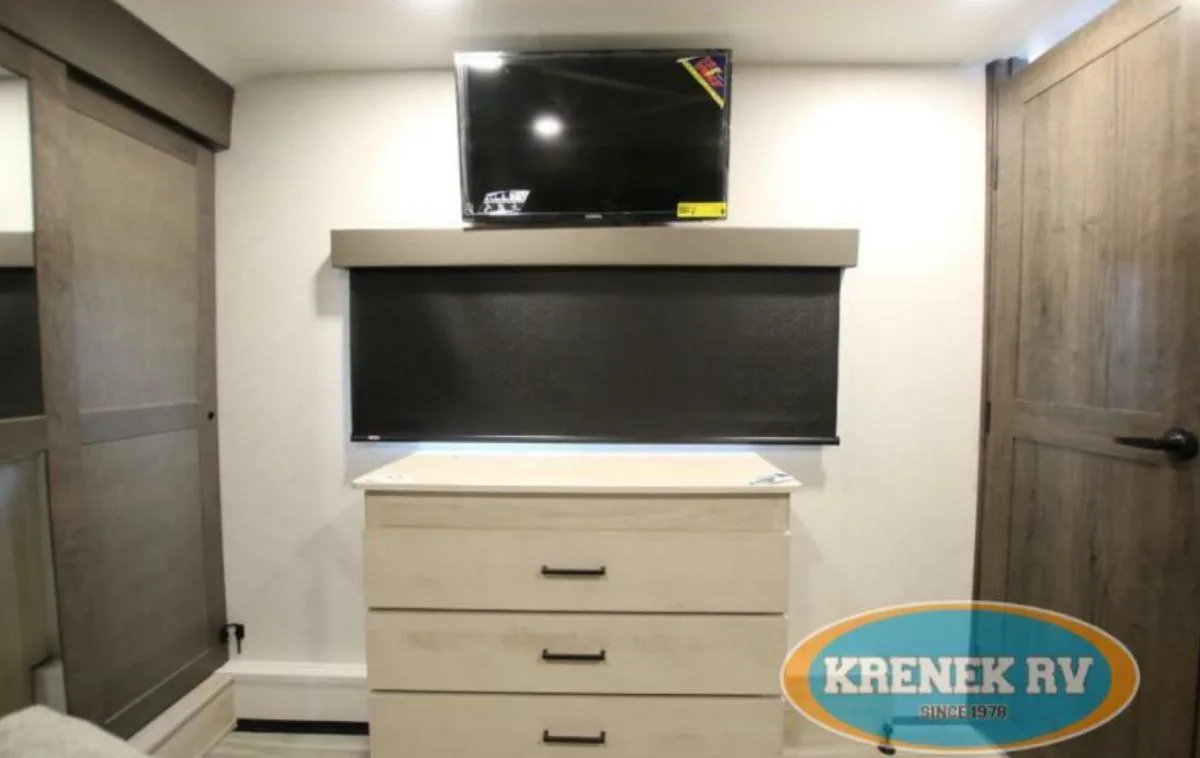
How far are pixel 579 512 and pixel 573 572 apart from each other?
146 millimetres

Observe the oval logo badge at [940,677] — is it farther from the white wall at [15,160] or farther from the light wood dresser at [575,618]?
the white wall at [15,160]

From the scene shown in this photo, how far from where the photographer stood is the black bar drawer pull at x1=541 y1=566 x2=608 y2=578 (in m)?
1.23

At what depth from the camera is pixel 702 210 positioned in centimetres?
154

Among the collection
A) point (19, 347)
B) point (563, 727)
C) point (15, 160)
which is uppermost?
point (15, 160)

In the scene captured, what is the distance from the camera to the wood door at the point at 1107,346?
1.07 meters

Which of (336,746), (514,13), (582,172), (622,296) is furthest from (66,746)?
(514,13)

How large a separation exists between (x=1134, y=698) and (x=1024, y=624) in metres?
0.29

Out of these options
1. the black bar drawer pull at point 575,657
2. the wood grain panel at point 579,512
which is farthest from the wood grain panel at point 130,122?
the black bar drawer pull at point 575,657

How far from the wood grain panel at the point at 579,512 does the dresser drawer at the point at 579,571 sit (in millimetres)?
22

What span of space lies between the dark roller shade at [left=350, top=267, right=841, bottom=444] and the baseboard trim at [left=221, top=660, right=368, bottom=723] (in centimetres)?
85

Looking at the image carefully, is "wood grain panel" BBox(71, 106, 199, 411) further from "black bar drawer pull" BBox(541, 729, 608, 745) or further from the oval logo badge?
the oval logo badge

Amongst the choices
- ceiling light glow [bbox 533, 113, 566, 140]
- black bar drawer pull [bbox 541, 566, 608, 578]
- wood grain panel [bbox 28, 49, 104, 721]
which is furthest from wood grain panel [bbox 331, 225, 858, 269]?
black bar drawer pull [bbox 541, 566, 608, 578]

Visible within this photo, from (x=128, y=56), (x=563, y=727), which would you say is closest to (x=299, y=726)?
(x=563, y=727)

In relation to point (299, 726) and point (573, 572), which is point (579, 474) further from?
point (299, 726)
